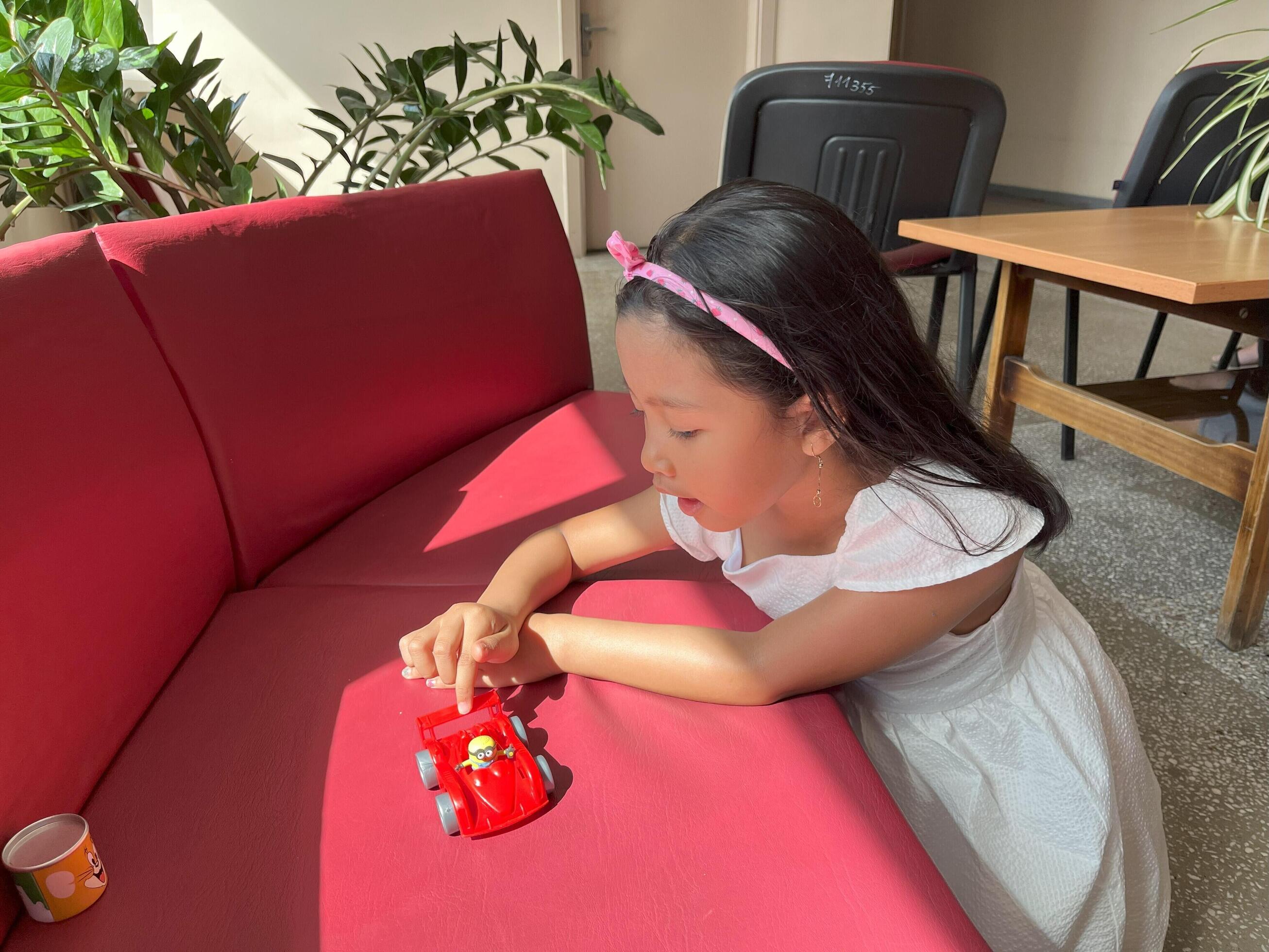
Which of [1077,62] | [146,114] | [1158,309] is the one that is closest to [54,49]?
[146,114]

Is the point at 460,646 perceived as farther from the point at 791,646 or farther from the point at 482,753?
the point at 791,646

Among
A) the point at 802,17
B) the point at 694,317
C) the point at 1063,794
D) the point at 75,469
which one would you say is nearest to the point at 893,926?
the point at 1063,794

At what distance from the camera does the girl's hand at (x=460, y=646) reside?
0.88m

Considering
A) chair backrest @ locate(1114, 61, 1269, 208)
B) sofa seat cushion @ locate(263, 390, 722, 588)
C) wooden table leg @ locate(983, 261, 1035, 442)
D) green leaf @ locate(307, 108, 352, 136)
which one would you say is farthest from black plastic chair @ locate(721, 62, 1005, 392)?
sofa seat cushion @ locate(263, 390, 722, 588)

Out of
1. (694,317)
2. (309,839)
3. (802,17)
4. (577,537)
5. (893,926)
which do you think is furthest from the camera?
(802,17)

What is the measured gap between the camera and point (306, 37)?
4395mm

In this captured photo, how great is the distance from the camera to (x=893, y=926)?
614 mm

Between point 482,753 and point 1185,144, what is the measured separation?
2602mm

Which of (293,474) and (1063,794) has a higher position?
(293,474)

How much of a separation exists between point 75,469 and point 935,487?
0.85 meters

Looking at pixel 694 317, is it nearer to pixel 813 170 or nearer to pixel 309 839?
pixel 309 839

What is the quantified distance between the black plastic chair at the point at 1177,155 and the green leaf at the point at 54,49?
2.03 metres

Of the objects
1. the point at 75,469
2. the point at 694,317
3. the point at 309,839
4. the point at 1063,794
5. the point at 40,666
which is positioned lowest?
the point at 1063,794

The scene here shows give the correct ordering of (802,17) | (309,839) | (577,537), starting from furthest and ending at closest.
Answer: (802,17) < (577,537) < (309,839)
